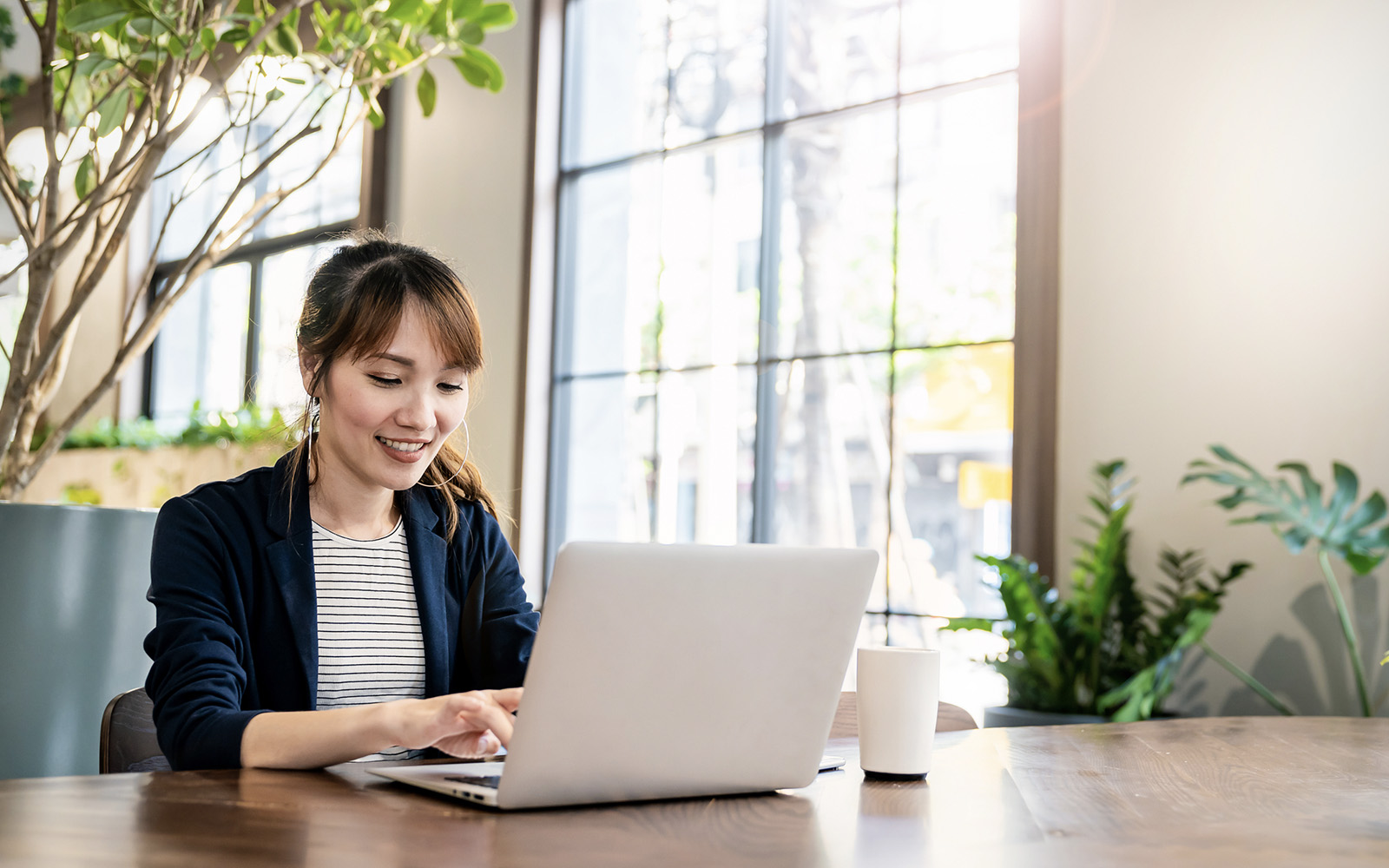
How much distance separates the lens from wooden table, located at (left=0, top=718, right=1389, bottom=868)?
65 centimetres

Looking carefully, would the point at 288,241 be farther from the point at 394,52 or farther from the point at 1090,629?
the point at 1090,629

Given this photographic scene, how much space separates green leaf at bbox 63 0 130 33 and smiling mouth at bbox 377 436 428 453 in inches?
33.3

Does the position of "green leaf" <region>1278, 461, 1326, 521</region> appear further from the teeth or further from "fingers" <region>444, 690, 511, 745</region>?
"fingers" <region>444, 690, 511, 745</region>

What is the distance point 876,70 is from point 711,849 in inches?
135

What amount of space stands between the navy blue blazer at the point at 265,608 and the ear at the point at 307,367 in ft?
0.29

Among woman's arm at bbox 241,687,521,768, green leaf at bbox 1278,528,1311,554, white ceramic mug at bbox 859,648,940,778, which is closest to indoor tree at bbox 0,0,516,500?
woman's arm at bbox 241,687,521,768

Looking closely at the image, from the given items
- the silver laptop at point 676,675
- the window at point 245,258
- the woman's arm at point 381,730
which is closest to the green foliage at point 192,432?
the window at point 245,258

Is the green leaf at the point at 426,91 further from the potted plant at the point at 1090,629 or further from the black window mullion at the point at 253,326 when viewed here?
the black window mullion at the point at 253,326

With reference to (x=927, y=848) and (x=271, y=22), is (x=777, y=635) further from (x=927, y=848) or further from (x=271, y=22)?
(x=271, y=22)

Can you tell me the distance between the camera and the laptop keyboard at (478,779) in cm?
81

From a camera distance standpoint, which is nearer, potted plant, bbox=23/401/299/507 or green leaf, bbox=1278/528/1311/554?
green leaf, bbox=1278/528/1311/554

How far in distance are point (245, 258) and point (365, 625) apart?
4957mm

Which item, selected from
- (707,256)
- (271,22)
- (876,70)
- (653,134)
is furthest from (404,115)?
(271,22)

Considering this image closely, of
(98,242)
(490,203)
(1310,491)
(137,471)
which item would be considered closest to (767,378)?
(490,203)
